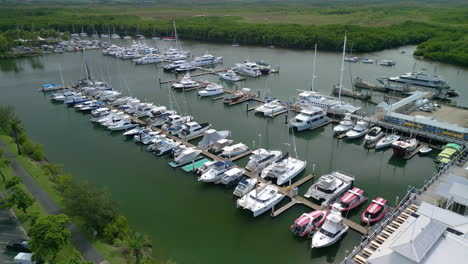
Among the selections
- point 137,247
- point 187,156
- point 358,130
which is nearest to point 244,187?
point 187,156

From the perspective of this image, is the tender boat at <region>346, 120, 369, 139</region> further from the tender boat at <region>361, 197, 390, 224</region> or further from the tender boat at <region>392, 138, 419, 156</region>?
the tender boat at <region>361, 197, 390, 224</region>

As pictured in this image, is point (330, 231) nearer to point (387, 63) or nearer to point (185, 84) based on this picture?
point (185, 84)

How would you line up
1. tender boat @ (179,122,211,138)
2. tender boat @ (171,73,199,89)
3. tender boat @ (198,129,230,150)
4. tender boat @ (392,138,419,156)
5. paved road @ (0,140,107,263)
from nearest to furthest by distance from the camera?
paved road @ (0,140,107,263) → tender boat @ (392,138,419,156) → tender boat @ (198,129,230,150) → tender boat @ (179,122,211,138) → tender boat @ (171,73,199,89)

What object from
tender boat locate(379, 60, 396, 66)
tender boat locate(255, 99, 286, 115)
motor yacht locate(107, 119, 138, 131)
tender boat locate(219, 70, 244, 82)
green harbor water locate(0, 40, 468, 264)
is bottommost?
green harbor water locate(0, 40, 468, 264)

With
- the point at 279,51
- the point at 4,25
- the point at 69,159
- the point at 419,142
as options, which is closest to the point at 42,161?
the point at 69,159

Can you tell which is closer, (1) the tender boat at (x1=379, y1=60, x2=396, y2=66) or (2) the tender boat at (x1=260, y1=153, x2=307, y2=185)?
(2) the tender boat at (x1=260, y1=153, x2=307, y2=185)

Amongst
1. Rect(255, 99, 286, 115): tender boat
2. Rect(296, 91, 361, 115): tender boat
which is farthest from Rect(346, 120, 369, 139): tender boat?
Rect(255, 99, 286, 115): tender boat
